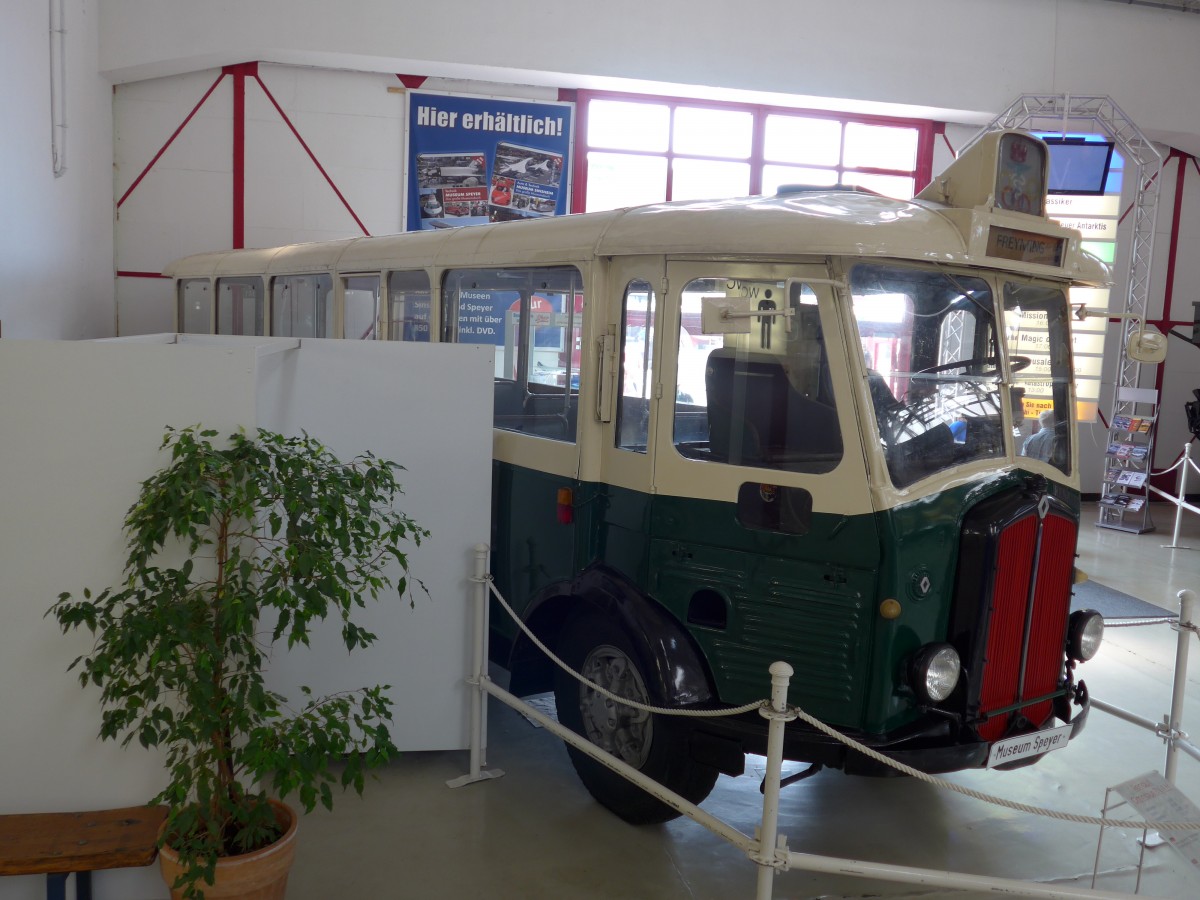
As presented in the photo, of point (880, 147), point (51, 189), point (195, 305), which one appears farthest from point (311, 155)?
Answer: point (880, 147)

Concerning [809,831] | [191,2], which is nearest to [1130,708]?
[809,831]

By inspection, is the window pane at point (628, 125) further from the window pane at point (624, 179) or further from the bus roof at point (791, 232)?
the bus roof at point (791, 232)

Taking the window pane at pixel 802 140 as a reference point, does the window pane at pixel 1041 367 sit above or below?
below

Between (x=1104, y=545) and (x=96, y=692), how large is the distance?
32.2 ft

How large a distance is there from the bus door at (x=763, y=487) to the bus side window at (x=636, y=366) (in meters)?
0.11

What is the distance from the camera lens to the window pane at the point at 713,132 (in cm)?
1212

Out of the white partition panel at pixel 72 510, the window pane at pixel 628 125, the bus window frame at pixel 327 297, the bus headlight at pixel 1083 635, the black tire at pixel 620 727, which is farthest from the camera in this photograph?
the window pane at pixel 628 125

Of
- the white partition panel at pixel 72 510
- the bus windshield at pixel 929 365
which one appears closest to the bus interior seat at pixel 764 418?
the bus windshield at pixel 929 365

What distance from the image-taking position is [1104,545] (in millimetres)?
10414

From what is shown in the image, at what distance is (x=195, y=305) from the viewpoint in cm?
881

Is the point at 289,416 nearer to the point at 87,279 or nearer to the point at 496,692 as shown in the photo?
the point at 496,692

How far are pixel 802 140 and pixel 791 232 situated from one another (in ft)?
31.2

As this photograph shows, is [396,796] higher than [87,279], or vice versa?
[87,279]

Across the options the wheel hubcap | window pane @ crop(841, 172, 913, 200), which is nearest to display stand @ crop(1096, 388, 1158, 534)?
window pane @ crop(841, 172, 913, 200)
